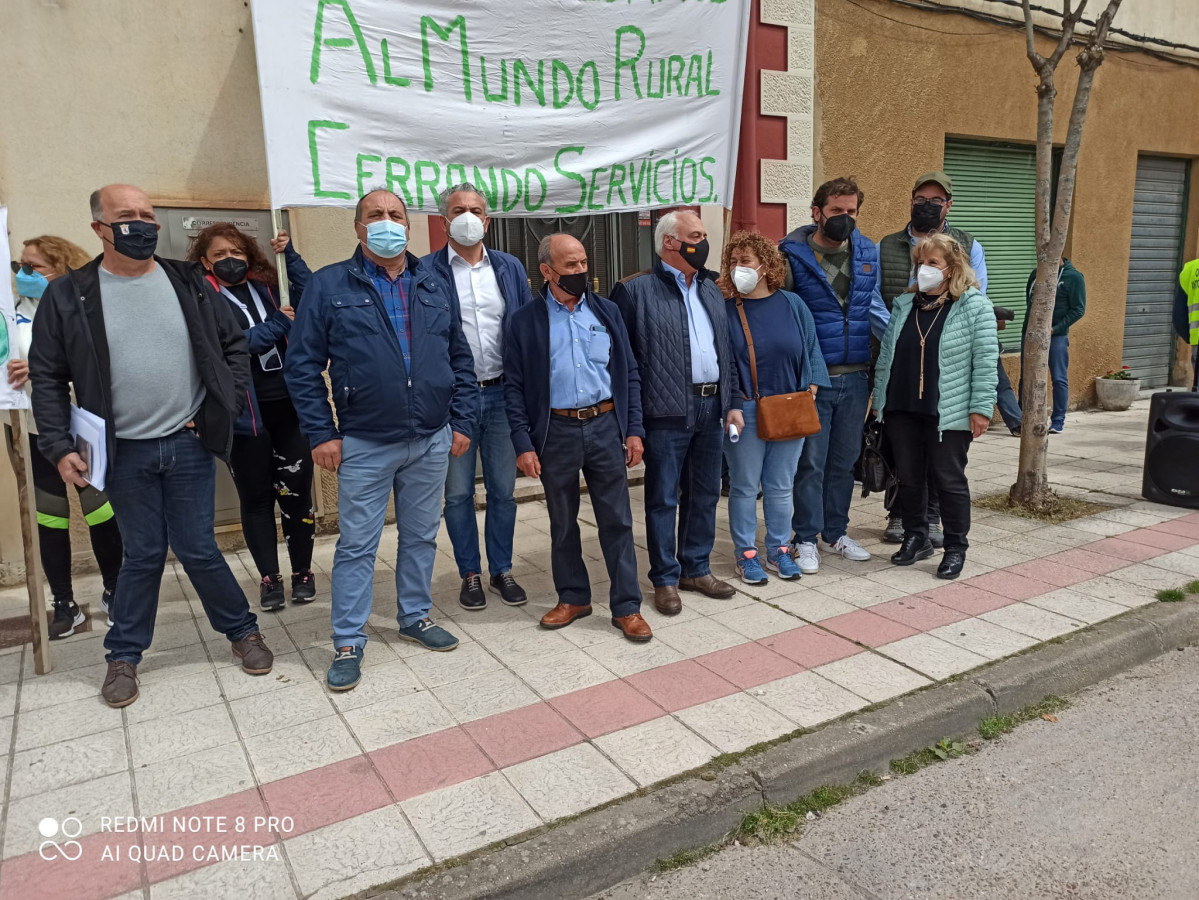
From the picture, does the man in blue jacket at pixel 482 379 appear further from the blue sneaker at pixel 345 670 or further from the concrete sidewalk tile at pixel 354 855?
the concrete sidewalk tile at pixel 354 855

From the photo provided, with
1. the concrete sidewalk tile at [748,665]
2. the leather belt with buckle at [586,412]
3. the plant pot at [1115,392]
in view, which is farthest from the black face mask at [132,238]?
the plant pot at [1115,392]

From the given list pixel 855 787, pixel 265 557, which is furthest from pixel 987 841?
pixel 265 557

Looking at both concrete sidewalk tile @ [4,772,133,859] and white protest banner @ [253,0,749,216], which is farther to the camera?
white protest banner @ [253,0,749,216]

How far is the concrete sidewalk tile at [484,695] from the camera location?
133 inches

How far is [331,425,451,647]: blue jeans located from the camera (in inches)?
144

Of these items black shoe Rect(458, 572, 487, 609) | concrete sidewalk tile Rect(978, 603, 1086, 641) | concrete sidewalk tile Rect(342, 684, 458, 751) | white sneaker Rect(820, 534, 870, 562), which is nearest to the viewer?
concrete sidewalk tile Rect(342, 684, 458, 751)

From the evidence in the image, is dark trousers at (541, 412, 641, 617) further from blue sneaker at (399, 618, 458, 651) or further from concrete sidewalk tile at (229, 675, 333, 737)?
concrete sidewalk tile at (229, 675, 333, 737)

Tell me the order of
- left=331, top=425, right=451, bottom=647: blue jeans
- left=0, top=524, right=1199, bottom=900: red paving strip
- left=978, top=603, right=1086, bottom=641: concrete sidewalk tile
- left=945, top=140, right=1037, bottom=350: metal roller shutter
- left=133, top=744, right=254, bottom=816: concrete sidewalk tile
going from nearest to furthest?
left=0, top=524, right=1199, bottom=900: red paving strip
left=133, top=744, right=254, bottom=816: concrete sidewalk tile
left=331, top=425, right=451, bottom=647: blue jeans
left=978, top=603, right=1086, bottom=641: concrete sidewalk tile
left=945, top=140, right=1037, bottom=350: metal roller shutter

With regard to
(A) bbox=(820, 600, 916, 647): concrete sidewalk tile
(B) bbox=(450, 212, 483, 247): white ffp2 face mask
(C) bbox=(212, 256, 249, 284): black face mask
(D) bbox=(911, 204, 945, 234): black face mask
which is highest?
(D) bbox=(911, 204, 945, 234): black face mask

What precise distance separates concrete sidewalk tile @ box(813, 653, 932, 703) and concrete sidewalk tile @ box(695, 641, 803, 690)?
0.16 m

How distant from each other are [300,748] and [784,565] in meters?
2.81

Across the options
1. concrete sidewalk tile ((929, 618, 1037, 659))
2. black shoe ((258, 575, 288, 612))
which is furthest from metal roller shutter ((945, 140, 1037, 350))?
black shoe ((258, 575, 288, 612))

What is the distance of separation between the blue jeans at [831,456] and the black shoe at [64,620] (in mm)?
4021

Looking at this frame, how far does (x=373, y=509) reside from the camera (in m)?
3.73
